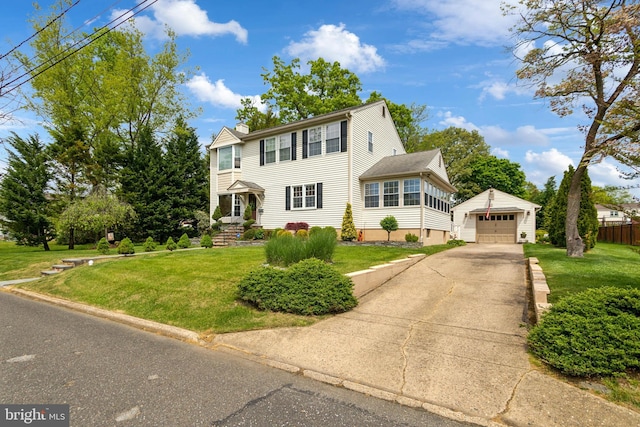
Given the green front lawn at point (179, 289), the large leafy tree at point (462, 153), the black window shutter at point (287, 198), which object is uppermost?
the large leafy tree at point (462, 153)

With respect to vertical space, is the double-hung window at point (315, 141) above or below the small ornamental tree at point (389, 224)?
above

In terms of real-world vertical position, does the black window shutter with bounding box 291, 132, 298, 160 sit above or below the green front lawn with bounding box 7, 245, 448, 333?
above

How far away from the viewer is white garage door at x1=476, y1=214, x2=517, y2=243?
26656mm

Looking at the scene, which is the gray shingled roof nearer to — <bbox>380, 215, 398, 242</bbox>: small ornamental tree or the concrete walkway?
<bbox>380, 215, 398, 242</bbox>: small ornamental tree

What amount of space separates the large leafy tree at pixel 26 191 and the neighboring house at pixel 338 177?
1091 centimetres

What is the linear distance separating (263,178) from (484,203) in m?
17.9

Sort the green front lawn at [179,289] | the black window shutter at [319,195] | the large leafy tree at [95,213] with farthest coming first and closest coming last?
the large leafy tree at [95,213] → the black window shutter at [319,195] → the green front lawn at [179,289]

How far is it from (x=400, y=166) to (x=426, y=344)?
1466 centimetres

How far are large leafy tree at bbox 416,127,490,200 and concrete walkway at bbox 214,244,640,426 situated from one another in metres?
36.9

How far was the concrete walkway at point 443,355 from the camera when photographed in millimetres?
3334

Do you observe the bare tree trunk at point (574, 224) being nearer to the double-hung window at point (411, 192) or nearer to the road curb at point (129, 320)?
the double-hung window at point (411, 192)

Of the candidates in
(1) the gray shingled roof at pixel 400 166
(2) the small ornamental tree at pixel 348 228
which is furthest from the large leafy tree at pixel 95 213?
(1) the gray shingled roof at pixel 400 166
